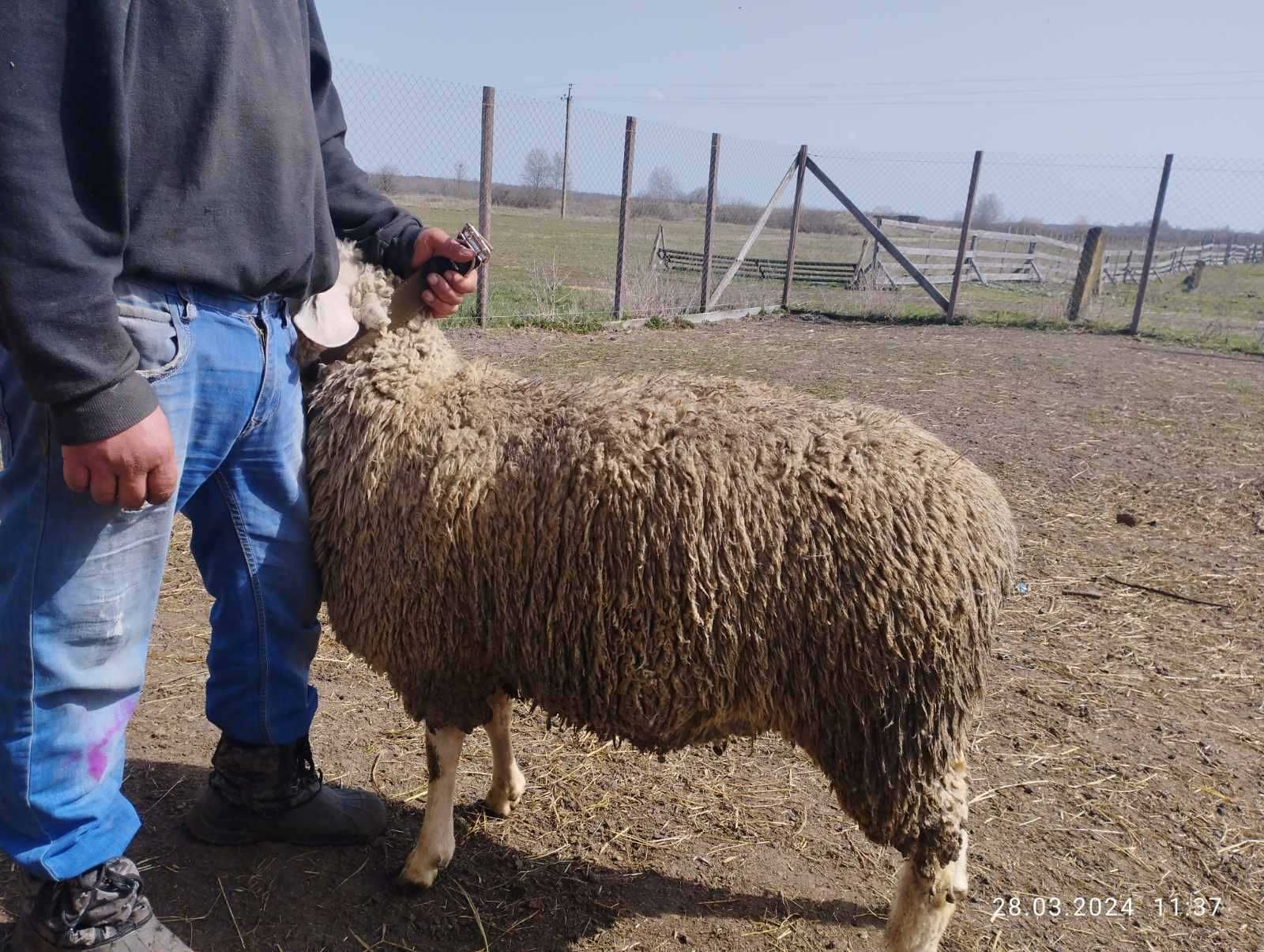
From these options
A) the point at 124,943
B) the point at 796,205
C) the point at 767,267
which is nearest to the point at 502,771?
the point at 124,943

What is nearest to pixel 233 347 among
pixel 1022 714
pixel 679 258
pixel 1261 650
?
pixel 1022 714

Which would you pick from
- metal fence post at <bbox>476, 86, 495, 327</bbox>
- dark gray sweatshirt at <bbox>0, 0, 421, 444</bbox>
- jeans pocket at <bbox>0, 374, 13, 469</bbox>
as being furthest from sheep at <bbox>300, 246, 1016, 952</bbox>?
metal fence post at <bbox>476, 86, 495, 327</bbox>

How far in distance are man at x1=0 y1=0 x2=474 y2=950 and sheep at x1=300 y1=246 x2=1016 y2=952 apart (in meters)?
0.29

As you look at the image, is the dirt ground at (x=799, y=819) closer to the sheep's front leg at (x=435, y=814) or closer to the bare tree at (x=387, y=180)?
the sheep's front leg at (x=435, y=814)

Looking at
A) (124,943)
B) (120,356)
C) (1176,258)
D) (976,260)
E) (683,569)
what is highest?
A: (1176,258)

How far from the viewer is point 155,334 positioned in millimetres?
1613

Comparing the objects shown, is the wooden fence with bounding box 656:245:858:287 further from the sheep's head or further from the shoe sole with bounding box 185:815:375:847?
the shoe sole with bounding box 185:815:375:847

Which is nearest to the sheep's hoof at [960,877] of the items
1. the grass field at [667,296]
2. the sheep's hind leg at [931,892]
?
the sheep's hind leg at [931,892]

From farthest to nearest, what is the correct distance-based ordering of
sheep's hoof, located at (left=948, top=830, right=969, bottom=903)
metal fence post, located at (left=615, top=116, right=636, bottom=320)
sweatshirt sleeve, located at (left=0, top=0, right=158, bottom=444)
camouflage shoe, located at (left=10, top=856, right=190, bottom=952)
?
metal fence post, located at (left=615, top=116, right=636, bottom=320), sheep's hoof, located at (left=948, top=830, right=969, bottom=903), camouflage shoe, located at (left=10, top=856, right=190, bottom=952), sweatshirt sleeve, located at (left=0, top=0, right=158, bottom=444)

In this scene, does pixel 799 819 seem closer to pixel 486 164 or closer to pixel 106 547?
pixel 106 547

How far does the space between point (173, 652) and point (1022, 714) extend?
10.8 ft

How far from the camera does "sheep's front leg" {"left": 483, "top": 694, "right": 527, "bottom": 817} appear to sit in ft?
8.59

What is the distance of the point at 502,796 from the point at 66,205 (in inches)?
79.0

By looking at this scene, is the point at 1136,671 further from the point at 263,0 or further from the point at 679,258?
the point at 679,258
